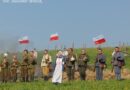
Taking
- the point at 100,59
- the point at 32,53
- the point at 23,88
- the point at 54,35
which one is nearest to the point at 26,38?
the point at 54,35

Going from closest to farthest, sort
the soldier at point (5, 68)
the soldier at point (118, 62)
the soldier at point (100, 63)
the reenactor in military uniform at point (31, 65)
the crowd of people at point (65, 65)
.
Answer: the soldier at point (118, 62), the crowd of people at point (65, 65), the soldier at point (100, 63), the reenactor in military uniform at point (31, 65), the soldier at point (5, 68)

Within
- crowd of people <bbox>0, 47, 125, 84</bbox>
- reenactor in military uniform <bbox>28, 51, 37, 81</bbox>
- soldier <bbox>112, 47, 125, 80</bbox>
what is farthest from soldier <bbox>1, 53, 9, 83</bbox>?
soldier <bbox>112, 47, 125, 80</bbox>

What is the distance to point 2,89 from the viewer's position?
22188 millimetres

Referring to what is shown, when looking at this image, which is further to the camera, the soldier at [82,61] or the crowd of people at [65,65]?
the soldier at [82,61]

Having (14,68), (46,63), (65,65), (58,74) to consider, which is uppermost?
(46,63)

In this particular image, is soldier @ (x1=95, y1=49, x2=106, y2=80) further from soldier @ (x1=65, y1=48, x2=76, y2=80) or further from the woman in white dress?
the woman in white dress

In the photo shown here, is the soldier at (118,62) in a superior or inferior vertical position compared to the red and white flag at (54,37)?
inferior

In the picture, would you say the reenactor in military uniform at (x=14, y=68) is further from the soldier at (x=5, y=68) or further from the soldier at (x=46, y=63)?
the soldier at (x=46, y=63)

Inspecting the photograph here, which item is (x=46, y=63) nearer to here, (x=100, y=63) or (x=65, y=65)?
(x=65, y=65)

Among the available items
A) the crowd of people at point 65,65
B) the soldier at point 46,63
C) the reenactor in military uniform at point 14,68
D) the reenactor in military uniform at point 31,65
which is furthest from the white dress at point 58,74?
the reenactor in military uniform at point 14,68

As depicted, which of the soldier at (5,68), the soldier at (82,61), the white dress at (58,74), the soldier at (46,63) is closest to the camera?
the white dress at (58,74)

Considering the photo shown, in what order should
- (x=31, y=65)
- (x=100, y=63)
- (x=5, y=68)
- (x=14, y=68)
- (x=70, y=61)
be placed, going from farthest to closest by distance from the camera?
(x=5, y=68) < (x=14, y=68) < (x=31, y=65) < (x=70, y=61) < (x=100, y=63)

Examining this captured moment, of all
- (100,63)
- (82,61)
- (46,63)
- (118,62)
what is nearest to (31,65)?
(46,63)

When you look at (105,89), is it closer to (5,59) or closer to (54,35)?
(5,59)
